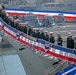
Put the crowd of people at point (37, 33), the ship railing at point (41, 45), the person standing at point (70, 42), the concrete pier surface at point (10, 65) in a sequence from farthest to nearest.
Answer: the concrete pier surface at point (10, 65) < the crowd of people at point (37, 33) < the person standing at point (70, 42) < the ship railing at point (41, 45)

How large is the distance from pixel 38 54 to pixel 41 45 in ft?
2.06

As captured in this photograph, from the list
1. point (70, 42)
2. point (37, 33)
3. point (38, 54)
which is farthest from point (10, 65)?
point (70, 42)

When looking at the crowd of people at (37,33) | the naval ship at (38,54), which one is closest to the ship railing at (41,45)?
the naval ship at (38,54)

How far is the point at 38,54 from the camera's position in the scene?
1961 cm

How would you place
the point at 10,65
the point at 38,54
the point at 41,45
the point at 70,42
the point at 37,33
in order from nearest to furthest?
the point at 70,42 < the point at 41,45 < the point at 38,54 < the point at 37,33 < the point at 10,65

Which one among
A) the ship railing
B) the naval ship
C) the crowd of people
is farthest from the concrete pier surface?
the crowd of people

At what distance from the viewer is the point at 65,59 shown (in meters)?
16.7

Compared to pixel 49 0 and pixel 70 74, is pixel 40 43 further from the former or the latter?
pixel 49 0

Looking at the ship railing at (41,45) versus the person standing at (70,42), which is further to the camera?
the person standing at (70,42)

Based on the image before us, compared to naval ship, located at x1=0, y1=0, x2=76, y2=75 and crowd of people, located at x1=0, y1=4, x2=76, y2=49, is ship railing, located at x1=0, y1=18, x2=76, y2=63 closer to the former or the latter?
naval ship, located at x1=0, y1=0, x2=76, y2=75

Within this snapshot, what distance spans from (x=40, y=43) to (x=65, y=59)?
3015 mm

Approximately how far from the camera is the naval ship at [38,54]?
16.9 metres

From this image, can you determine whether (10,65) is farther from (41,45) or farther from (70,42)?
(70,42)

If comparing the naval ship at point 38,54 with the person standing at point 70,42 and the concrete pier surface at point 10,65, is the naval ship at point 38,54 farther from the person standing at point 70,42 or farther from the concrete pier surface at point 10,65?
the concrete pier surface at point 10,65
